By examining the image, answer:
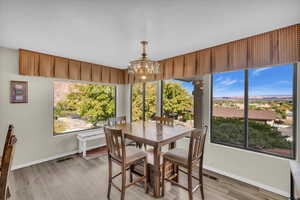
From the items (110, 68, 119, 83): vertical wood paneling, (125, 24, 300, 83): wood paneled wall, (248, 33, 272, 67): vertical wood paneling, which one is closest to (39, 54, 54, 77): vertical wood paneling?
(110, 68, 119, 83): vertical wood paneling

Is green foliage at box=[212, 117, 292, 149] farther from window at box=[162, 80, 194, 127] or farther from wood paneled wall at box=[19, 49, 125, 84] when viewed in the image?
wood paneled wall at box=[19, 49, 125, 84]

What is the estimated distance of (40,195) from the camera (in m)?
2.07

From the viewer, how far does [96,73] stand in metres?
4.01

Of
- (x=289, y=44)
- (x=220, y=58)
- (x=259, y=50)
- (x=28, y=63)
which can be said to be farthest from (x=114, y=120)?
(x=289, y=44)

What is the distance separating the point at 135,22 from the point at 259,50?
77.9 inches

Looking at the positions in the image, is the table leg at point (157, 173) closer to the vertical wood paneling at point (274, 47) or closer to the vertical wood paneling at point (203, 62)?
the vertical wood paneling at point (203, 62)

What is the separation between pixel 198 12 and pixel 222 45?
1.23m

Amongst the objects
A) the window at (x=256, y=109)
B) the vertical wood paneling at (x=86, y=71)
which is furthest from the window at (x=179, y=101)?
the vertical wood paneling at (x=86, y=71)

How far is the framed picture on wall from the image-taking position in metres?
2.78

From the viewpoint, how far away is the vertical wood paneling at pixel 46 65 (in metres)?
3.08

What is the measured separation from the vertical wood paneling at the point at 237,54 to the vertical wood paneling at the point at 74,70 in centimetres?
351

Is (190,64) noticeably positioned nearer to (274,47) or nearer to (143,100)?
(274,47)

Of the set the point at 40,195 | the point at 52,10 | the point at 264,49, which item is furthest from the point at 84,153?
the point at 264,49

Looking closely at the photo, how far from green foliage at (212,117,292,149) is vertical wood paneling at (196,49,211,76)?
3.31 ft
